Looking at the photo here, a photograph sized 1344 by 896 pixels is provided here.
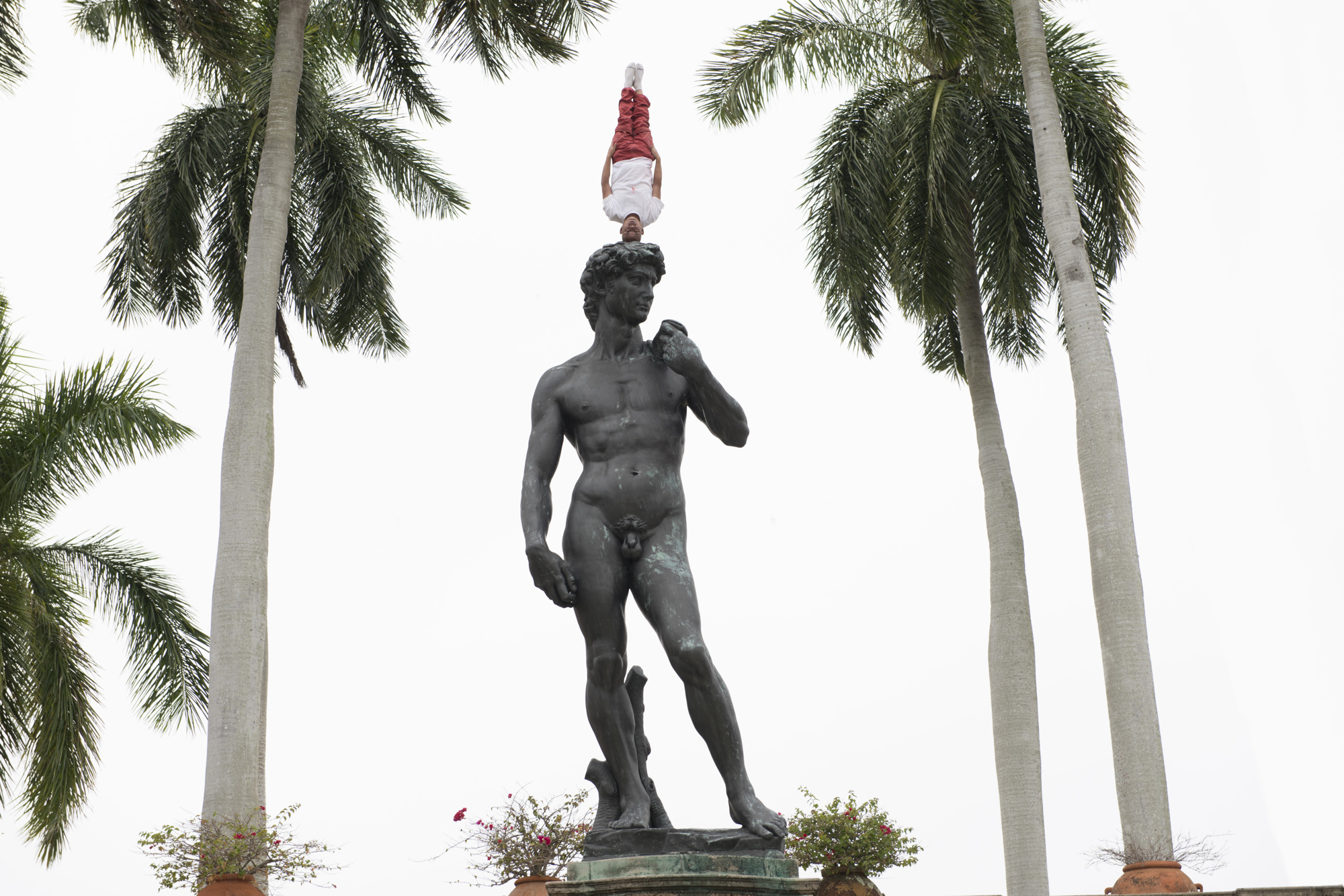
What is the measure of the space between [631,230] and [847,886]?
5884 millimetres

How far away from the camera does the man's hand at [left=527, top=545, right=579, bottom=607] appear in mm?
5039

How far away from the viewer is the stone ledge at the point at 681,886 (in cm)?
457

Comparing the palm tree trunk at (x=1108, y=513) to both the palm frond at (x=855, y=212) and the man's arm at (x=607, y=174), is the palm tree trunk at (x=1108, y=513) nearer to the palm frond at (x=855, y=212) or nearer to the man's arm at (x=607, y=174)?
the palm frond at (x=855, y=212)

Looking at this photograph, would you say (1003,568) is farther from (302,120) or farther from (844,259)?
(302,120)

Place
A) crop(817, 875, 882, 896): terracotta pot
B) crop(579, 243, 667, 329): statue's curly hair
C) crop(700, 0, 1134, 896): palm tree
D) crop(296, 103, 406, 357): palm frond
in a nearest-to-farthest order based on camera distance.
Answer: crop(579, 243, 667, 329): statue's curly hair
crop(817, 875, 882, 896): terracotta pot
crop(700, 0, 1134, 896): palm tree
crop(296, 103, 406, 357): palm frond

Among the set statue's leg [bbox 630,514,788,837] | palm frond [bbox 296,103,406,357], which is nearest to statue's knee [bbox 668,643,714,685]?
statue's leg [bbox 630,514,788,837]

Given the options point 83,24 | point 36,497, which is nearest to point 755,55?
point 83,24

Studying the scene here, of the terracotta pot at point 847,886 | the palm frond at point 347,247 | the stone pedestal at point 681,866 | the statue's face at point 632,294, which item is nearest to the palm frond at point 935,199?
the palm frond at point 347,247

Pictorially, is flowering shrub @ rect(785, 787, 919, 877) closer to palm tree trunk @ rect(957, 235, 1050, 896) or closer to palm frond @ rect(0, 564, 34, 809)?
palm tree trunk @ rect(957, 235, 1050, 896)

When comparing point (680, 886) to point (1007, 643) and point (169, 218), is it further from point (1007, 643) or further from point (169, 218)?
point (169, 218)

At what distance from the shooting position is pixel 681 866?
4.62 m

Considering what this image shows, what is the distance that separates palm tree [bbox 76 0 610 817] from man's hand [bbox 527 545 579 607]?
686cm

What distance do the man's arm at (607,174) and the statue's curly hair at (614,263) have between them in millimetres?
559

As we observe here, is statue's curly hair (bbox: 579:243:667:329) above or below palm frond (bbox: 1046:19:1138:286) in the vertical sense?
below
